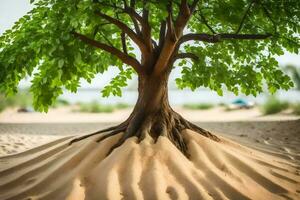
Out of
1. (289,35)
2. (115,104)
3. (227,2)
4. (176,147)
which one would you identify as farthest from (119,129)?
(115,104)

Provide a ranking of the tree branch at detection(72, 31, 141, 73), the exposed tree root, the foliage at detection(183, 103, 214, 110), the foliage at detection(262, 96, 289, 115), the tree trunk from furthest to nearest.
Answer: the foliage at detection(183, 103, 214, 110)
the foliage at detection(262, 96, 289, 115)
the tree trunk
the exposed tree root
the tree branch at detection(72, 31, 141, 73)

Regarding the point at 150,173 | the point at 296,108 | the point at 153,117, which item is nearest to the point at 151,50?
the point at 153,117

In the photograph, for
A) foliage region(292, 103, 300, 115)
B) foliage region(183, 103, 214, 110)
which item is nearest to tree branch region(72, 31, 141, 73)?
foliage region(292, 103, 300, 115)

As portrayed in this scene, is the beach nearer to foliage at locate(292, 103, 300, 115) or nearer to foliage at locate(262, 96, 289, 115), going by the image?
foliage at locate(292, 103, 300, 115)

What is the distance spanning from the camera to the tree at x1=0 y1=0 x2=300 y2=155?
420 cm

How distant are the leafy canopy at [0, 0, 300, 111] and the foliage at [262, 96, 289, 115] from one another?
11.4m

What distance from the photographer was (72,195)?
3686 millimetres

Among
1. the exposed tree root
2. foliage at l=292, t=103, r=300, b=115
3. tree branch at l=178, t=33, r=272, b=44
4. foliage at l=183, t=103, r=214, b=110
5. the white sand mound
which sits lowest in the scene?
the white sand mound

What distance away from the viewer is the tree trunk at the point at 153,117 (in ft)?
16.9

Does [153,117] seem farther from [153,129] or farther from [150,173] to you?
[150,173]

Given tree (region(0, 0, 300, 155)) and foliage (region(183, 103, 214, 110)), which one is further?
foliage (region(183, 103, 214, 110))

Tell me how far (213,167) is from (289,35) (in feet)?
9.77

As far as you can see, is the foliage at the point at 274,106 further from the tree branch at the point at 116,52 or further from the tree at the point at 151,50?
the tree branch at the point at 116,52

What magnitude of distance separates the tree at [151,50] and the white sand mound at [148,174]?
40cm
